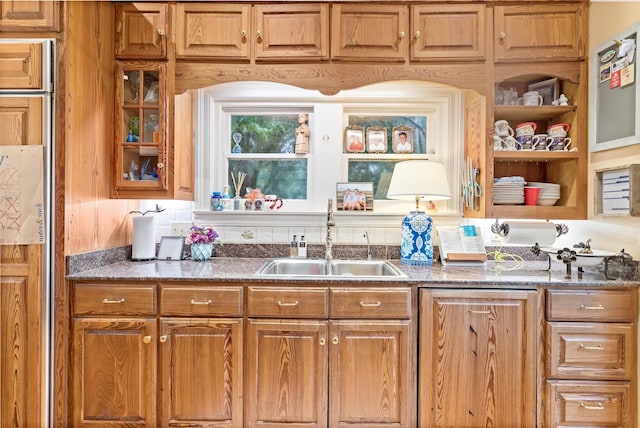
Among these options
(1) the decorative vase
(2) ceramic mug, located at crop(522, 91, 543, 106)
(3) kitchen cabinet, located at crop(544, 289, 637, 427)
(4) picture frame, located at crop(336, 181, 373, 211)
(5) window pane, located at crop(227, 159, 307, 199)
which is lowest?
(3) kitchen cabinet, located at crop(544, 289, 637, 427)

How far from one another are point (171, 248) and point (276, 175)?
0.86 meters

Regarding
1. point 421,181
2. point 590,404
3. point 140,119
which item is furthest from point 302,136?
point 590,404

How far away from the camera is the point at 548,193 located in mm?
2254

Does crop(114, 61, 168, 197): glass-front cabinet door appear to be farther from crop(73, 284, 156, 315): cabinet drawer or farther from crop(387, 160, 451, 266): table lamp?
crop(387, 160, 451, 266): table lamp

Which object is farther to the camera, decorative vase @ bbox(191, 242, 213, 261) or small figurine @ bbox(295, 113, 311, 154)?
small figurine @ bbox(295, 113, 311, 154)

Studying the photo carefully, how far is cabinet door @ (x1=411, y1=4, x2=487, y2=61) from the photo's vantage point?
2145mm

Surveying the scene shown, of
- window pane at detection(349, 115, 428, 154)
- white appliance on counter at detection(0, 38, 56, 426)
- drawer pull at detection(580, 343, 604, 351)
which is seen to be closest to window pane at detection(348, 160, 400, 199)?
window pane at detection(349, 115, 428, 154)

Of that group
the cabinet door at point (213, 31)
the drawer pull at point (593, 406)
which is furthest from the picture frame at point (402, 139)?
the drawer pull at point (593, 406)

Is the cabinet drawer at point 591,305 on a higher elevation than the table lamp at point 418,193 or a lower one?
lower

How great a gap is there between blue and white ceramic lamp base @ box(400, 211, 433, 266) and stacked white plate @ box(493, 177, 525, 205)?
0.43 metres

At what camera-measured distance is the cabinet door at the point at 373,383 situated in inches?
70.4

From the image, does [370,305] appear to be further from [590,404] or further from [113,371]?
[113,371]

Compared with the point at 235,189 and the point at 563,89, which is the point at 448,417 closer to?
the point at 235,189

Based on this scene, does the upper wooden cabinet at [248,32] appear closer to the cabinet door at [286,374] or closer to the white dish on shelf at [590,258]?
the cabinet door at [286,374]
